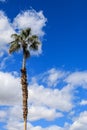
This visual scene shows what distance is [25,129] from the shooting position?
73.6 metres

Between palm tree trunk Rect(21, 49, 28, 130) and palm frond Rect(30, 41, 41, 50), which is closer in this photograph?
palm tree trunk Rect(21, 49, 28, 130)

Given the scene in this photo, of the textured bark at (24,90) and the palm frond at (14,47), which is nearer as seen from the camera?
the textured bark at (24,90)

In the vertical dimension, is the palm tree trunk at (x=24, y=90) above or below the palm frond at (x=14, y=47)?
→ below

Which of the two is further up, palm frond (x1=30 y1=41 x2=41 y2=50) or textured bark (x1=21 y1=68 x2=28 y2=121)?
palm frond (x1=30 y1=41 x2=41 y2=50)

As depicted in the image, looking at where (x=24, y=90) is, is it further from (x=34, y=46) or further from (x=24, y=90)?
(x=34, y=46)

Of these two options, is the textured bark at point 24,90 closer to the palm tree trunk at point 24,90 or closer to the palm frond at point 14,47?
the palm tree trunk at point 24,90

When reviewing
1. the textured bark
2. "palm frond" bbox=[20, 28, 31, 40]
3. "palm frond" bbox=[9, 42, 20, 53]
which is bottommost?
the textured bark

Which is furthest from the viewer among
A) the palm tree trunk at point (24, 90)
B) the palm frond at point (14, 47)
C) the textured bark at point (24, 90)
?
the palm frond at point (14, 47)

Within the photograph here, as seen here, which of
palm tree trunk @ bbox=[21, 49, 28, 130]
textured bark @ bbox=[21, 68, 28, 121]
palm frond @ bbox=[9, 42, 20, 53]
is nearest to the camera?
palm tree trunk @ bbox=[21, 49, 28, 130]

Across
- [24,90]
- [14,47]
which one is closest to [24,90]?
[24,90]

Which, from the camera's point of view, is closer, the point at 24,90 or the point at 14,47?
the point at 24,90

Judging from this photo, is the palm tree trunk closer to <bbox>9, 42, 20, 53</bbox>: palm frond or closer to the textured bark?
the textured bark

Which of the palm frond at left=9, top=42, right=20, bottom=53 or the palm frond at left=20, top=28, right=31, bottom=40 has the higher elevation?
the palm frond at left=20, top=28, right=31, bottom=40

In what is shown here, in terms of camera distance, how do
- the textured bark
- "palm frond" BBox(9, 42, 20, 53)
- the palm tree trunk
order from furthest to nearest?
1. "palm frond" BBox(9, 42, 20, 53)
2. the textured bark
3. the palm tree trunk
